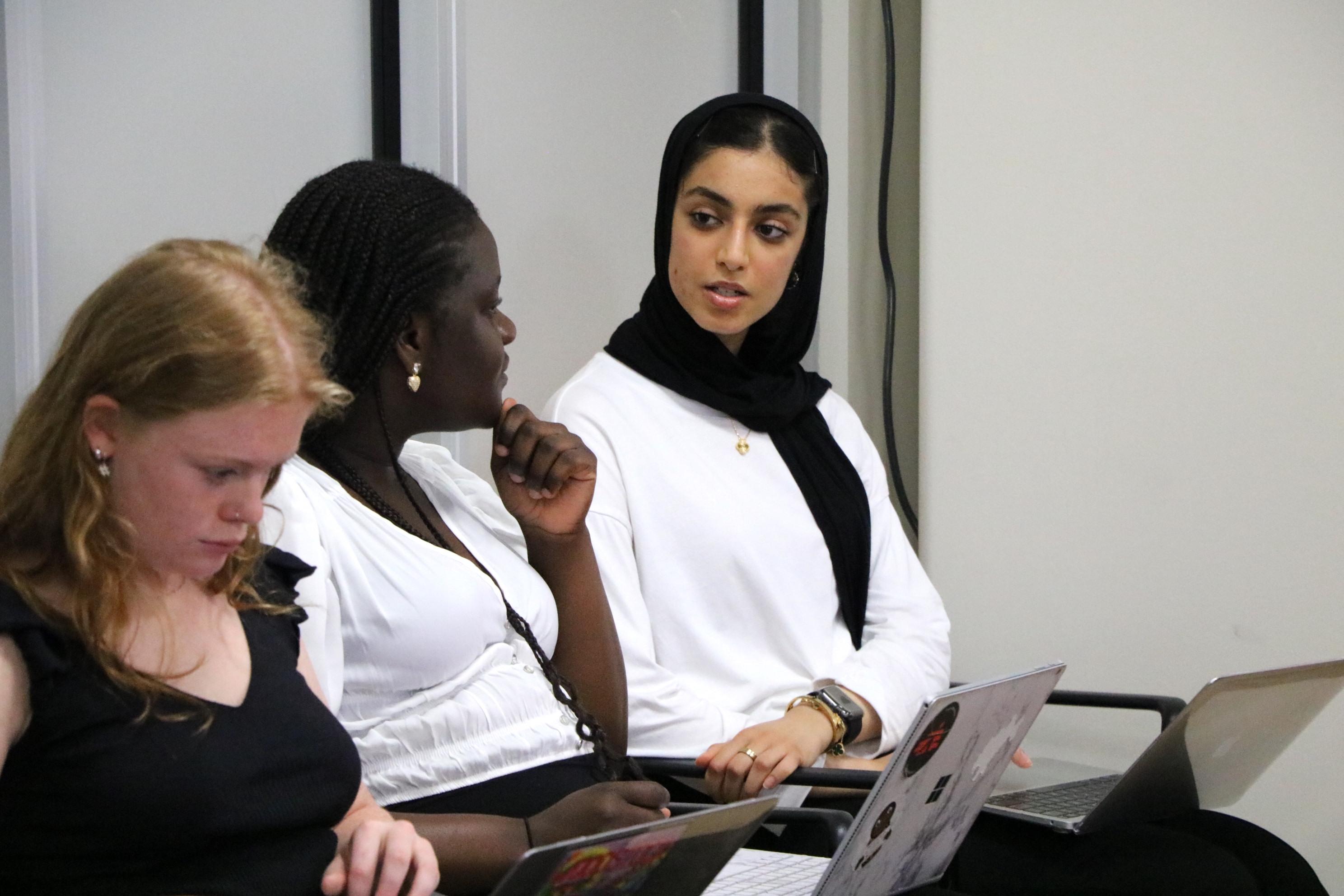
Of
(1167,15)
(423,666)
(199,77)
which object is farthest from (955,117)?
(423,666)

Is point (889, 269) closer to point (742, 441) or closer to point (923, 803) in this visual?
point (742, 441)

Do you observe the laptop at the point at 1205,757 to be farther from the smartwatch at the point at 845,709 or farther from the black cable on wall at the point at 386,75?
the black cable on wall at the point at 386,75

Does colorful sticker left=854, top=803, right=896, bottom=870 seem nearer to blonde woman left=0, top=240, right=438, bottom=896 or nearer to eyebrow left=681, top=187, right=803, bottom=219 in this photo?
blonde woman left=0, top=240, right=438, bottom=896

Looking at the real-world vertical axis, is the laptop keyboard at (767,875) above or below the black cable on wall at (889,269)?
below

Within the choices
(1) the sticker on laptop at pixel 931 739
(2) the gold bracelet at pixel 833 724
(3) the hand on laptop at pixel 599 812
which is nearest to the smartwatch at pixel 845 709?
(2) the gold bracelet at pixel 833 724

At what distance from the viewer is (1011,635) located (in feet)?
7.79

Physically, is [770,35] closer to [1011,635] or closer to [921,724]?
[1011,635]

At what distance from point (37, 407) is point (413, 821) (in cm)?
51

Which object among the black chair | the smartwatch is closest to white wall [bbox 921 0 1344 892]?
the black chair

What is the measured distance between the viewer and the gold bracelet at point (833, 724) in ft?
5.75

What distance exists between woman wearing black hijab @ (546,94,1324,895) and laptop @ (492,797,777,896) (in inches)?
24.8

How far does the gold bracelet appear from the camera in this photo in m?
1.75

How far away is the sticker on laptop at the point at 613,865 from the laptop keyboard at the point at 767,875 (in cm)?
29

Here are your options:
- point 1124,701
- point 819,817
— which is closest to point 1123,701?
point 1124,701
